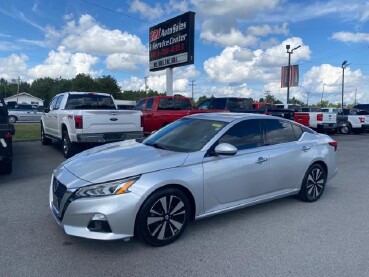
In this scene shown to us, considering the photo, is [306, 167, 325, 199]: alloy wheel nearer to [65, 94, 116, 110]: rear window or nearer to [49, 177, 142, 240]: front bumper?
[49, 177, 142, 240]: front bumper

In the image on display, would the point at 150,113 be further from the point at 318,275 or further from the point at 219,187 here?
the point at 318,275

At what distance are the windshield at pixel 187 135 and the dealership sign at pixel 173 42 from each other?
42.9ft

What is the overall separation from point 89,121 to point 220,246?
585 centimetres

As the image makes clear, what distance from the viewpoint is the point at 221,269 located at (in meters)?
3.33

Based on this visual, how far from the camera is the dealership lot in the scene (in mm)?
3326

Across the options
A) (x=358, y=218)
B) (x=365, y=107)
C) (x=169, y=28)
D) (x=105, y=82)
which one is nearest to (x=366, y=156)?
(x=358, y=218)

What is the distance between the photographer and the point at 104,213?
3.43m

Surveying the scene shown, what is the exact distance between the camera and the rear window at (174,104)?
1245cm

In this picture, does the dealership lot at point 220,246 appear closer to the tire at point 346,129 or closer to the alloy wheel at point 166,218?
the alloy wheel at point 166,218

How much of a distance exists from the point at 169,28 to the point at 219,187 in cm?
1623

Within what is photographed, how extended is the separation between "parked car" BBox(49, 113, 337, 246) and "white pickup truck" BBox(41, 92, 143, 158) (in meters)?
3.90

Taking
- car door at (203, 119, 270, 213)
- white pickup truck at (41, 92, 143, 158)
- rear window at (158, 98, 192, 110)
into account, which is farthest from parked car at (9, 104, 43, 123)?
Answer: car door at (203, 119, 270, 213)

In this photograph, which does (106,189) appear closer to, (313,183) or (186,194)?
(186,194)

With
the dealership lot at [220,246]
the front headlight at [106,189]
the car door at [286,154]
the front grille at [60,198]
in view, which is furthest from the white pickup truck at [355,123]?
the front grille at [60,198]
